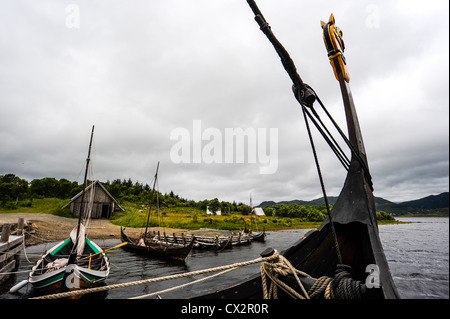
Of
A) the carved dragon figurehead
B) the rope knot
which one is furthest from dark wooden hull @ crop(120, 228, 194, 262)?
the carved dragon figurehead

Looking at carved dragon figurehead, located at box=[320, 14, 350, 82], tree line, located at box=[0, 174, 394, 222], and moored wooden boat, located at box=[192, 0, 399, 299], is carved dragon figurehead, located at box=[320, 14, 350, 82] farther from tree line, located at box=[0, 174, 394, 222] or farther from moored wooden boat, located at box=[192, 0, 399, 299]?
tree line, located at box=[0, 174, 394, 222]

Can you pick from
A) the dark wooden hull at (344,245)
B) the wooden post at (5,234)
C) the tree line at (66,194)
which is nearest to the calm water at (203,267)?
the wooden post at (5,234)

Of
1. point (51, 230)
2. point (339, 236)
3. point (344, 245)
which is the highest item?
point (339, 236)

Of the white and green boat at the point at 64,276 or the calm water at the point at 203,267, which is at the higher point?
the white and green boat at the point at 64,276

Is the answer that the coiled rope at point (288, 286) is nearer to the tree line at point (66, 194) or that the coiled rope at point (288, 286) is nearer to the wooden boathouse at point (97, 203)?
the wooden boathouse at point (97, 203)

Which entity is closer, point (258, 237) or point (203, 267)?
point (203, 267)

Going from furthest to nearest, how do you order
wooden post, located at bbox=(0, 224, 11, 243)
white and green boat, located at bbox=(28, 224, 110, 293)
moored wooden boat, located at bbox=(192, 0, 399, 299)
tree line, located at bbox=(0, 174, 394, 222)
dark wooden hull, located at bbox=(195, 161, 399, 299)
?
tree line, located at bbox=(0, 174, 394, 222), wooden post, located at bbox=(0, 224, 11, 243), white and green boat, located at bbox=(28, 224, 110, 293), dark wooden hull, located at bbox=(195, 161, 399, 299), moored wooden boat, located at bbox=(192, 0, 399, 299)

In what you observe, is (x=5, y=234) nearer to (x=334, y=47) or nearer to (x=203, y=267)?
(x=203, y=267)

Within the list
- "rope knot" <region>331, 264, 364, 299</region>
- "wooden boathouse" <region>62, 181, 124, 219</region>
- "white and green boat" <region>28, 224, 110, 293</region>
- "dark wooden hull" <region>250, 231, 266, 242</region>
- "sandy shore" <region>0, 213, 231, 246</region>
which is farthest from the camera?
"dark wooden hull" <region>250, 231, 266, 242</region>

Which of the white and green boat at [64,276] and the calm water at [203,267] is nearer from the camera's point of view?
the white and green boat at [64,276]

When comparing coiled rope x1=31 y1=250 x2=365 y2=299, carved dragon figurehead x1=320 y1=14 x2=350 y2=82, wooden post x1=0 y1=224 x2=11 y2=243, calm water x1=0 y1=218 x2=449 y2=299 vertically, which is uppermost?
carved dragon figurehead x1=320 y1=14 x2=350 y2=82

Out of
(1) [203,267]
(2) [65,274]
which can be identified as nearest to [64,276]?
(2) [65,274]
